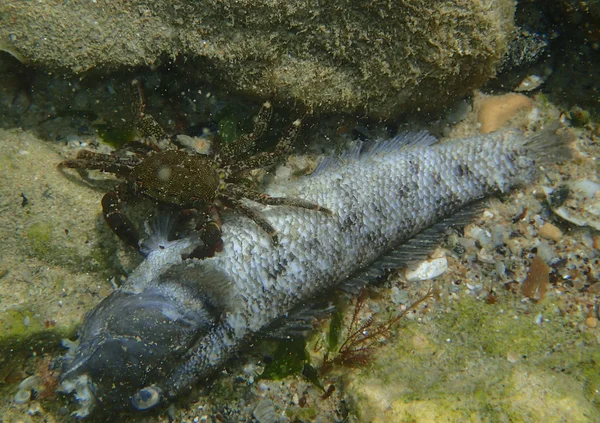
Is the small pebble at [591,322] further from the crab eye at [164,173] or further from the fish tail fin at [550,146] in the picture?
the crab eye at [164,173]

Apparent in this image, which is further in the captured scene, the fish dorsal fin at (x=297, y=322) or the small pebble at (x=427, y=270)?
the small pebble at (x=427, y=270)

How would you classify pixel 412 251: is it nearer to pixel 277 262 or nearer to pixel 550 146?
pixel 277 262

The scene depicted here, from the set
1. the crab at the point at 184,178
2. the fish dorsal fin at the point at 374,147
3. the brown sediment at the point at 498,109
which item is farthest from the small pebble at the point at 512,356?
the brown sediment at the point at 498,109

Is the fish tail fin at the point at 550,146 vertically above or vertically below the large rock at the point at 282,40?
below

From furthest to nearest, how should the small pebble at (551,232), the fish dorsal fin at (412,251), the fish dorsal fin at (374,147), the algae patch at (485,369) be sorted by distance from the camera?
the small pebble at (551,232), the fish dorsal fin at (374,147), the fish dorsal fin at (412,251), the algae patch at (485,369)

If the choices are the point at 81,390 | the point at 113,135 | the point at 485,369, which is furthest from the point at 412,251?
the point at 113,135

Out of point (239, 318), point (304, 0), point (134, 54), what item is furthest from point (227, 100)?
point (239, 318)
